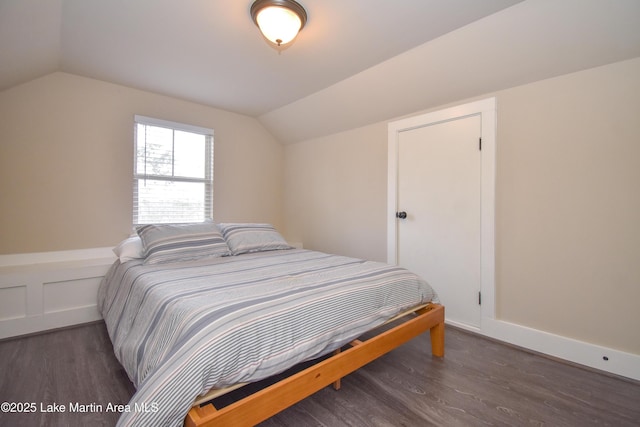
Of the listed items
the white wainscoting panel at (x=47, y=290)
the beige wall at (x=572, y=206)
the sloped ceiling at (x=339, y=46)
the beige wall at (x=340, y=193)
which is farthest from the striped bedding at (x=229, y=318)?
the sloped ceiling at (x=339, y=46)

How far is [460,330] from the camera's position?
2.52 metres

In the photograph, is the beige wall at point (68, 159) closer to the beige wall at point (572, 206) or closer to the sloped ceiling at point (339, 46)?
the sloped ceiling at point (339, 46)

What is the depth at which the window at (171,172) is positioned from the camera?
10.1 feet

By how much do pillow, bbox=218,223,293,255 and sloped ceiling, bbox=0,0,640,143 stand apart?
147 cm

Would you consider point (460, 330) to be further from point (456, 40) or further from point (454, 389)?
point (456, 40)

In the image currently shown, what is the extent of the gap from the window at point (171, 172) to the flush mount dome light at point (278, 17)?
1.99 metres

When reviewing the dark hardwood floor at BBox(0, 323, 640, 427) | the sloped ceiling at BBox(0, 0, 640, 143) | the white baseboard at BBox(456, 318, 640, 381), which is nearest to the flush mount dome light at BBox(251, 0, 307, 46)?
the sloped ceiling at BBox(0, 0, 640, 143)

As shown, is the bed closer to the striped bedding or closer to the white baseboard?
the striped bedding

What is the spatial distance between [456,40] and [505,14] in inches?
12.6

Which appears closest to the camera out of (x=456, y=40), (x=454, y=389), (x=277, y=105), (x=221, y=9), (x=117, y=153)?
(x=454, y=389)

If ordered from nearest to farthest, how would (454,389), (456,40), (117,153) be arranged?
(454,389) < (456,40) < (117,153)

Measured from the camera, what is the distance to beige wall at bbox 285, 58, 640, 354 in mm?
1804

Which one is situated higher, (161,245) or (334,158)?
(334,158)

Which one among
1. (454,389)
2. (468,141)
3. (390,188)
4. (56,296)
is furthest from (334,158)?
(56,296)
